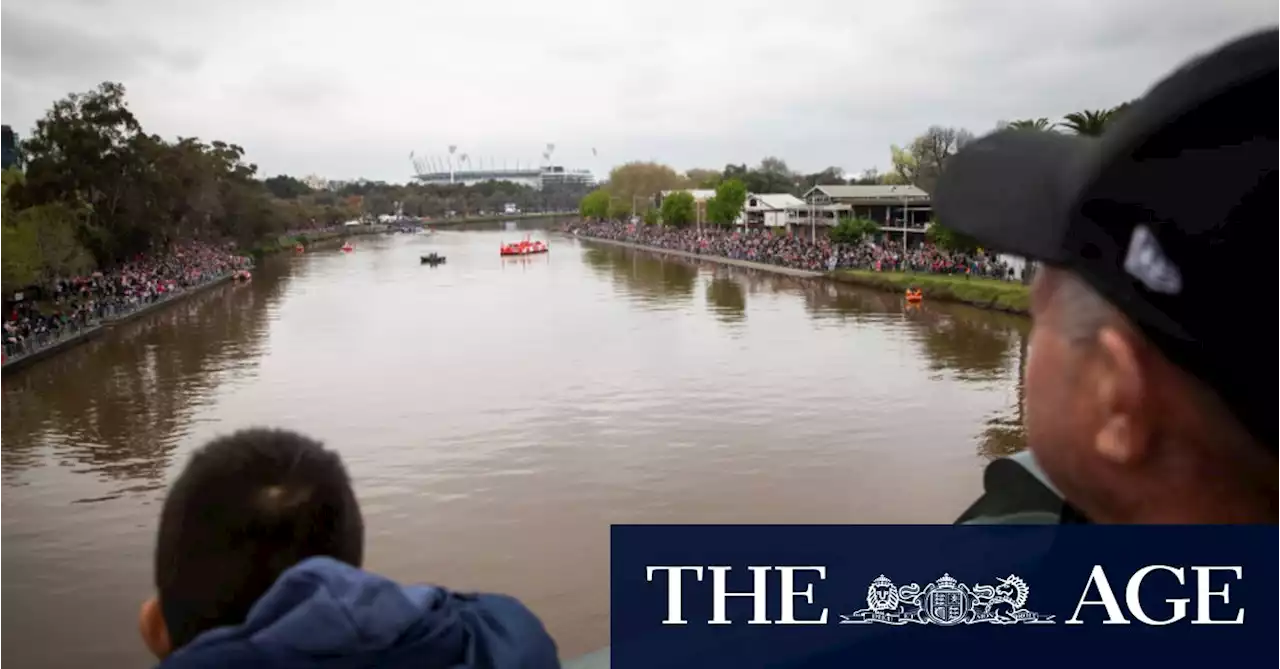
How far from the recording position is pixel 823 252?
1145 inches

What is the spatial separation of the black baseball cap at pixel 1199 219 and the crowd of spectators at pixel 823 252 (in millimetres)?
12504

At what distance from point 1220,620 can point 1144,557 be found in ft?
0.22

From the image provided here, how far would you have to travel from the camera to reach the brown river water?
257 inches

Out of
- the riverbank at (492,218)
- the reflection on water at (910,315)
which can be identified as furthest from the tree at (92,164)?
the riverbank at (492,218)

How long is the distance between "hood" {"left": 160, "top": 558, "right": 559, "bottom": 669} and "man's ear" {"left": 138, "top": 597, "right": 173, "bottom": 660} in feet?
0.44

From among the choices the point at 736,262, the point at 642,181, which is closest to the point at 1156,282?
the point at 736,262

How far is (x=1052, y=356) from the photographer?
1.55 feet

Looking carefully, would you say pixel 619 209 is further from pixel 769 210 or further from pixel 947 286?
pixel 947 286

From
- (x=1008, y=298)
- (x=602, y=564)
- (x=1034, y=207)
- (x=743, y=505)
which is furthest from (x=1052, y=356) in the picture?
(x=1008, y=298)

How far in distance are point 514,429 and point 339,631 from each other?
9635 mm

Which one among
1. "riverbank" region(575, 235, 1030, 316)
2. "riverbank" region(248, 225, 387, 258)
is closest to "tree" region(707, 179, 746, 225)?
"riverbank" region(575, 235, 1030, 316)

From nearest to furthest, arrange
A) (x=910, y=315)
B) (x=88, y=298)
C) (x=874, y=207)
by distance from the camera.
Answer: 1. (x=910, y=315)
2. (x=88, y=298)
3. (x=874, y=207)

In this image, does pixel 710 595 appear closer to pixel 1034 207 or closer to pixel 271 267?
pixel 1034 207

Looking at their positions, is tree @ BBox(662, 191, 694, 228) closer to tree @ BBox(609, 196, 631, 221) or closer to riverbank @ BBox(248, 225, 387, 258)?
tree @ BBox(609, 196, 631, 221)
